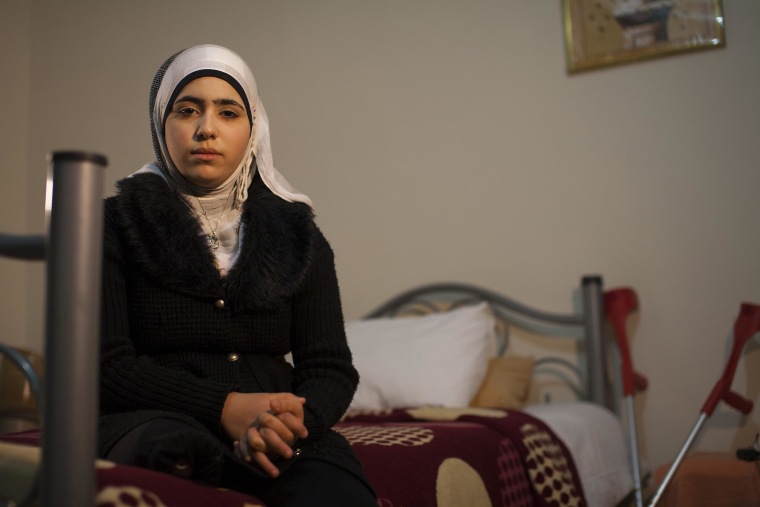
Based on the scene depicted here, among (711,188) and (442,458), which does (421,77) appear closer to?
(711,188)

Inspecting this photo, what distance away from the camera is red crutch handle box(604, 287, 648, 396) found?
9.38 feet

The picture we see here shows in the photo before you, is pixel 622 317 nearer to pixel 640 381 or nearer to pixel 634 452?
pixel 640 381

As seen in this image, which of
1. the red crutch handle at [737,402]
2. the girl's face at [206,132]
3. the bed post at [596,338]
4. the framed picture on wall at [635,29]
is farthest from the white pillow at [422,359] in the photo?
the girl's face at [206,132]

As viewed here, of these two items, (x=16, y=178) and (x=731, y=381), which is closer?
(x=731, y=381)

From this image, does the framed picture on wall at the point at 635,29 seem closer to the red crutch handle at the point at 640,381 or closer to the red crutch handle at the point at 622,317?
the red crutch handle at the point at 622,317

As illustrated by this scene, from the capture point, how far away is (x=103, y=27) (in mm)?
4043

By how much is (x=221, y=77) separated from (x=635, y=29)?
2116 mm

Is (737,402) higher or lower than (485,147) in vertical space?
lower

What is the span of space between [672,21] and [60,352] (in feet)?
8.95

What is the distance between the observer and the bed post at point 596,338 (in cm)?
290

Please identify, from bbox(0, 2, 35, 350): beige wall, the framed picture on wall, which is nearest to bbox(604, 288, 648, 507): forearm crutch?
the framed picture on wall

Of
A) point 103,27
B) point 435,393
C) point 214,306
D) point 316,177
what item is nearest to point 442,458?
point 214,306

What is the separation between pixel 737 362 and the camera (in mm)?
2559

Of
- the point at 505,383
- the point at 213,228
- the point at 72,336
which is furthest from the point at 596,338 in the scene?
the point at 72,336
